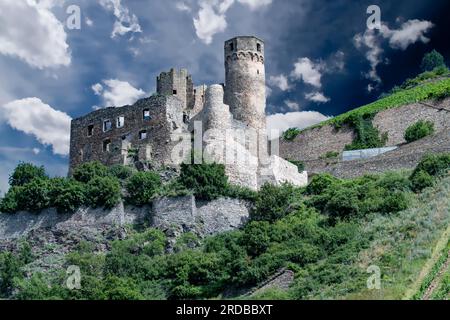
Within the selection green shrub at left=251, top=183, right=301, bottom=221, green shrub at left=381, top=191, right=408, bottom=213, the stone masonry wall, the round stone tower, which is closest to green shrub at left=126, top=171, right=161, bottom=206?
green shrub at left=251, top=183, right=301, bottom=221

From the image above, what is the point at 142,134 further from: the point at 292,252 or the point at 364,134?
the point at 364,134

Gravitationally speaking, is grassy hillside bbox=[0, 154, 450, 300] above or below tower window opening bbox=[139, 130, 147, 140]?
below

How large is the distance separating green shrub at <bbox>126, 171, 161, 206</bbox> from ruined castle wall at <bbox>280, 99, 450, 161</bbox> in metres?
18.2

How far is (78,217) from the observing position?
39.2m

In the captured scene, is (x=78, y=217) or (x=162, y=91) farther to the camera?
(x=162, y=91)

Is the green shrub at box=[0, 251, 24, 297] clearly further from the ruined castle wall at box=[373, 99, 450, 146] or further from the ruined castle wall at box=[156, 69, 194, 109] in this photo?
the ruined castle wall at box=[373, 99, 450, 146]

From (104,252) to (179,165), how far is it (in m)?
7.55

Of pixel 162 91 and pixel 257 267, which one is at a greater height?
pixel 162 91

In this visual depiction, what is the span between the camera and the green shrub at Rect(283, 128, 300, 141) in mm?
57938

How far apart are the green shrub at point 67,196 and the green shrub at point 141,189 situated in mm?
2302

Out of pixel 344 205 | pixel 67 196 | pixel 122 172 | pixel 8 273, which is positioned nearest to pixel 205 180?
pixel 122 172

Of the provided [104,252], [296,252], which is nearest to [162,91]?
[104,252]
